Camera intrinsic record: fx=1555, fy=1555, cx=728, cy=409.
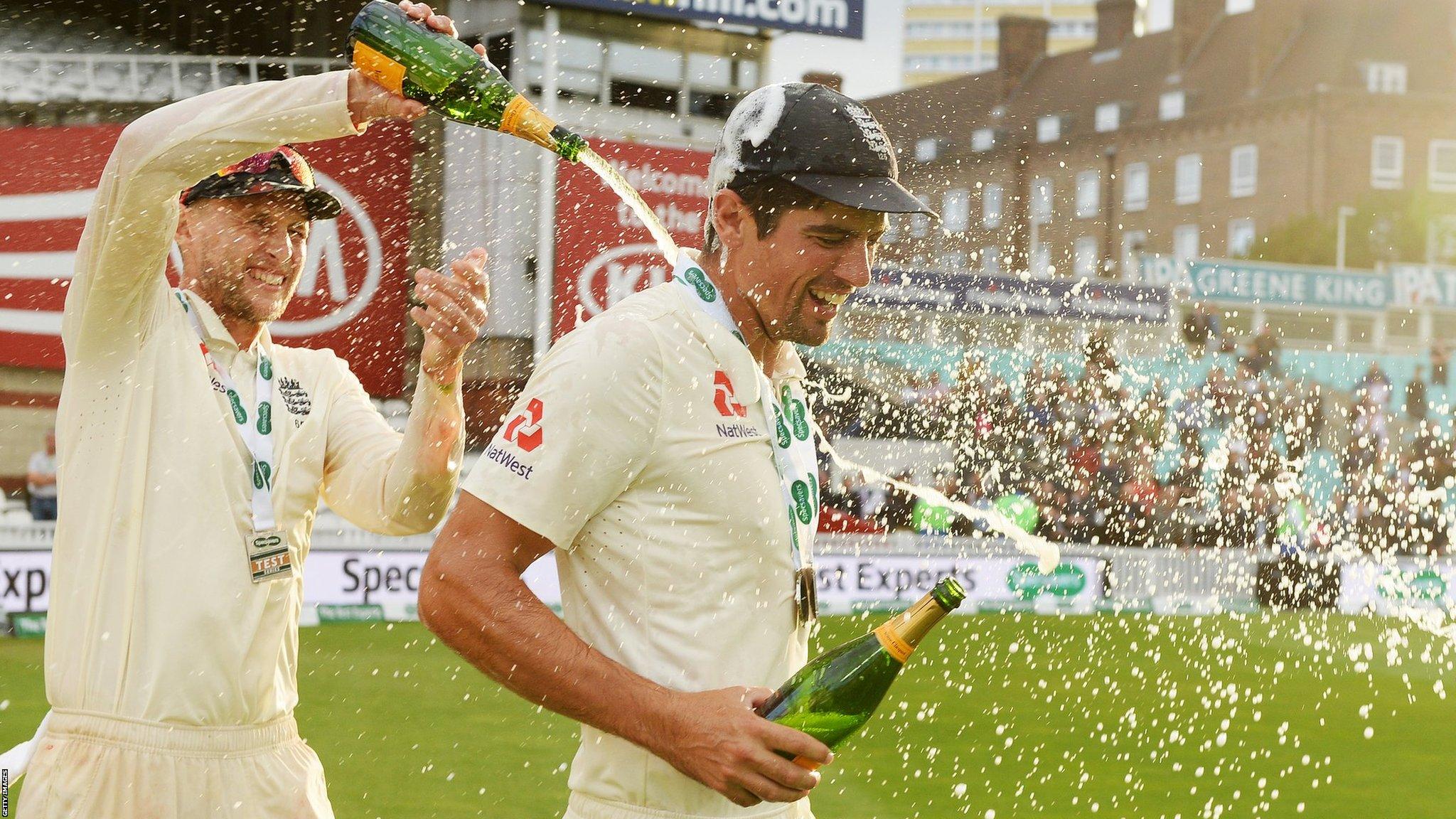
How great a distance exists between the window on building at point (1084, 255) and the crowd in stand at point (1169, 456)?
47596 mm

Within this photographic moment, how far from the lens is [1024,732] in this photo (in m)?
10.1

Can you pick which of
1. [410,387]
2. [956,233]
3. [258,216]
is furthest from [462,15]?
[956,233]

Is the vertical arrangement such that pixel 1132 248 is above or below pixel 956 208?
below

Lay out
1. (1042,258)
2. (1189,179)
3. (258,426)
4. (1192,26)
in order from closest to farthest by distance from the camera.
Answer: (258,426)
(1189,179)
(1192,26)
(1042,258)

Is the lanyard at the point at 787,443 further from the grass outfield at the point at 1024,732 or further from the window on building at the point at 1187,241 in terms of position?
the window on building at the point at 1187,241

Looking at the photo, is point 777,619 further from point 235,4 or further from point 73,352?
point 235,4

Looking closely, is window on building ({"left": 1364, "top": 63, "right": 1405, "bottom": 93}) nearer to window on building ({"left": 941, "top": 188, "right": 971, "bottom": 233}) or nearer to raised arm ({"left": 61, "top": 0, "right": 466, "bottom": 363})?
window on building ({"left": 941, "top": 188, "right": 971, "bottom": 233})

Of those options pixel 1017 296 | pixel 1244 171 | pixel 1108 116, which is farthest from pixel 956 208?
pixel 1017 296

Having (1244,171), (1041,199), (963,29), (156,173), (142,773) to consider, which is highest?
(963,29)

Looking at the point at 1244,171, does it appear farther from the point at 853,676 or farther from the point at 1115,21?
the point at 853,676

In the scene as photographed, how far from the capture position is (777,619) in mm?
2523

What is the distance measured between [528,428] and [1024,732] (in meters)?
8.25

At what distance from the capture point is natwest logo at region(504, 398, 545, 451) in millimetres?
2377

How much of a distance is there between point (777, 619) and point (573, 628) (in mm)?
336
